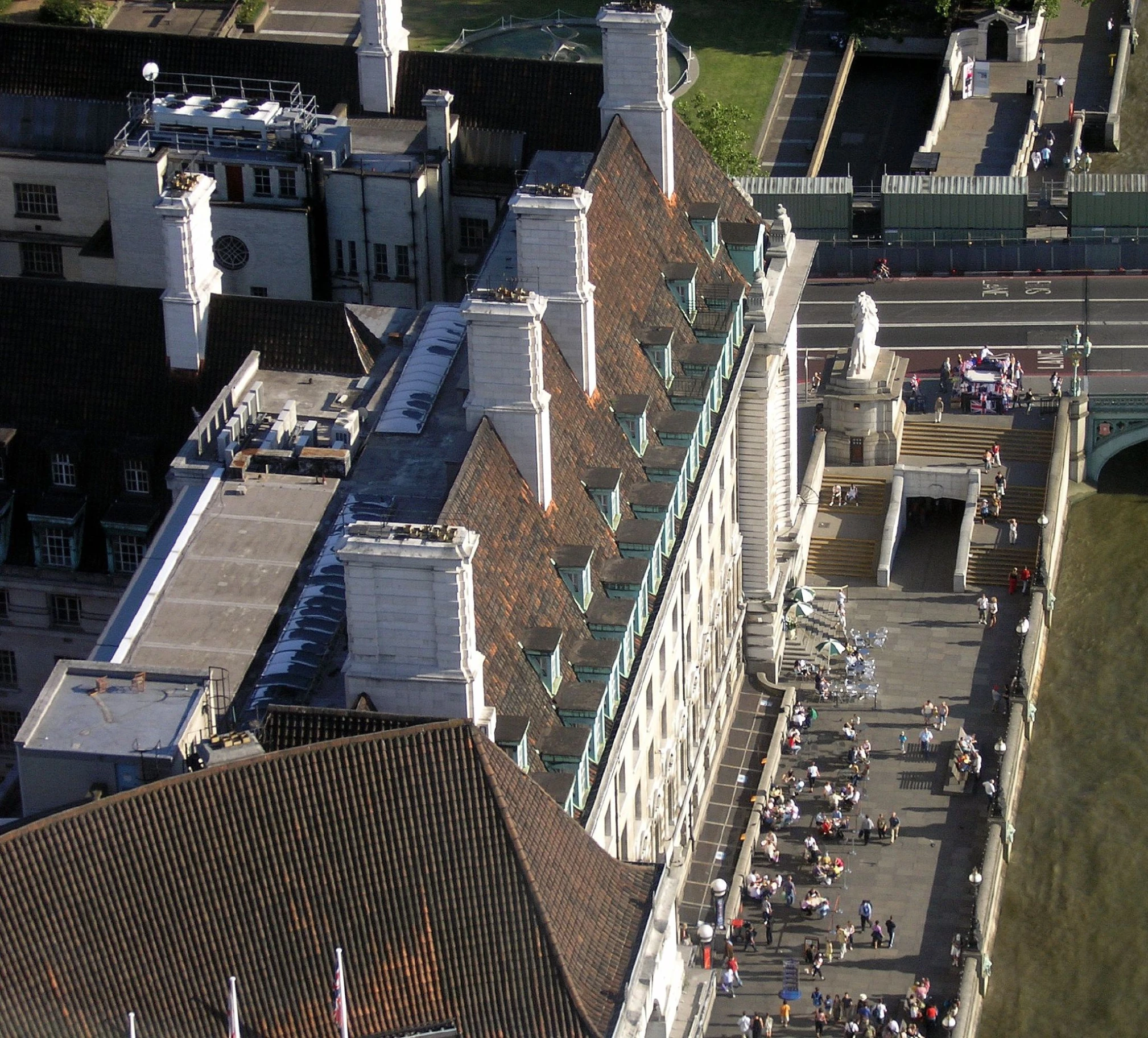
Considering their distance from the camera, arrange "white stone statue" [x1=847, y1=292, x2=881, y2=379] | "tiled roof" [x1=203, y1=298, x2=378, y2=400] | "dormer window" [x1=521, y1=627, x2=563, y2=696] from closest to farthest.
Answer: "dormer window" [x1=521, y1=627, x2=563, y2=696] → "tiled roof" [x1=203, y1=298, x2=378, y2=400] → "white stone statue" [x1=847, y1=292, x2=881, y2=379]

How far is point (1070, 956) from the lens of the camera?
138500 mm

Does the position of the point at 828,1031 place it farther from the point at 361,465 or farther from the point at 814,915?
the point at 361,465

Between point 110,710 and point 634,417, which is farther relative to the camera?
point 634,417

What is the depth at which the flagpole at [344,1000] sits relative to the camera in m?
93.8

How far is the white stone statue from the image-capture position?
561 ft

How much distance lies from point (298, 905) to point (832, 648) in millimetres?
63511

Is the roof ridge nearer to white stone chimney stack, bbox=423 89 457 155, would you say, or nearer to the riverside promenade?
the riverside promenade

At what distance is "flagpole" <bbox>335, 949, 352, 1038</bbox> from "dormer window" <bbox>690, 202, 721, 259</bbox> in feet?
180

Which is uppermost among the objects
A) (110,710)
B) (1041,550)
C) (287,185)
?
(287,185)

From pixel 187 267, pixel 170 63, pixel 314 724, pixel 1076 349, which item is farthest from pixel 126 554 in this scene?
pixel 1076 349

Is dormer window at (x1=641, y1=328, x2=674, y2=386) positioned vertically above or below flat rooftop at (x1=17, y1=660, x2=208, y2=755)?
below

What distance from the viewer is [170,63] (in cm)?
15738

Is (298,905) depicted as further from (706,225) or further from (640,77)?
(640,77)

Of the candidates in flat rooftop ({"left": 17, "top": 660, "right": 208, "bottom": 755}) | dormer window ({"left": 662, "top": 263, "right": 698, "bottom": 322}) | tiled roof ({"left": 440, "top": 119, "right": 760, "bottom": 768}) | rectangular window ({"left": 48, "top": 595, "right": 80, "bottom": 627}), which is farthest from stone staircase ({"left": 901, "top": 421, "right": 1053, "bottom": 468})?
flat rooftop ({"left": 17, "top": 660, "right": 208, "bottom": 755})
